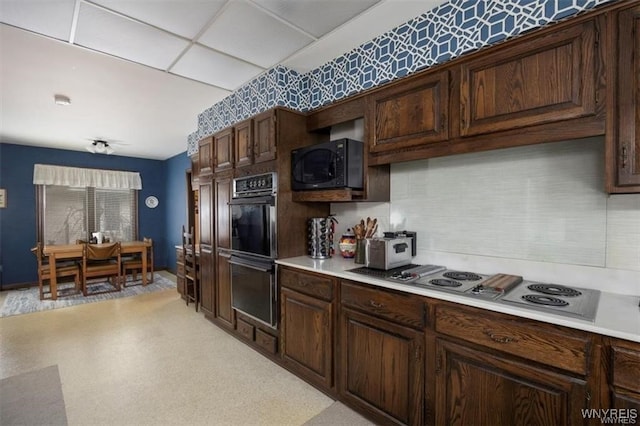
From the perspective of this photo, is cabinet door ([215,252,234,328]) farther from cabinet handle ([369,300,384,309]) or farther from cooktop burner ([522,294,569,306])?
cooktop burner ([522,294,569,306])

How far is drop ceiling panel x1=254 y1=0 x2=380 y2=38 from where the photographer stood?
1.79 m

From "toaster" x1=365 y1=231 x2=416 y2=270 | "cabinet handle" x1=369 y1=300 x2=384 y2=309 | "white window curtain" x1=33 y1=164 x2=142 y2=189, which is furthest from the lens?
"white window curtain" x1=33 y1=164 x2=142 y2=189

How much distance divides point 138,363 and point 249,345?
0.95m

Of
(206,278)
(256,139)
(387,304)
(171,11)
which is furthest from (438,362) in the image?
(206,278)

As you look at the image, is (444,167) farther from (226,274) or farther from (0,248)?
(0,248)

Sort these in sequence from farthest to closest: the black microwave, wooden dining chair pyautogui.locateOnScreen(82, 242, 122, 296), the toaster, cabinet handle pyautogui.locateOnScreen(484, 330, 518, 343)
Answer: wooden dining chair pyautogui.locateOnScreen(82, 242, 122, 296)
the black microwave
the toaster
cabinet handle pyautogui.locateOnScreen(484, 330, 518, 343)

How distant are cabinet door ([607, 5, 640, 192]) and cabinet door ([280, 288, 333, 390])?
165 centimetres

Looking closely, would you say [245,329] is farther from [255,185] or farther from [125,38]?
[125,38]

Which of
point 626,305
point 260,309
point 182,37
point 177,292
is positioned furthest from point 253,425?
point 177,292

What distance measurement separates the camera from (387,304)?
1.67 m

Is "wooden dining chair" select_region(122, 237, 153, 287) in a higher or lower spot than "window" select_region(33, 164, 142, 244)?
lower

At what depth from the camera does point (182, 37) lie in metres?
2.16

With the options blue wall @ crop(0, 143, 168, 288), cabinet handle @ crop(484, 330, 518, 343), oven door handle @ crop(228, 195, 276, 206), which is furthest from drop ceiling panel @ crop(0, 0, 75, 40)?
blue wall @ crop(0, 143, 168, 288)

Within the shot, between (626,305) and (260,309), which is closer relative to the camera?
(626,305)
